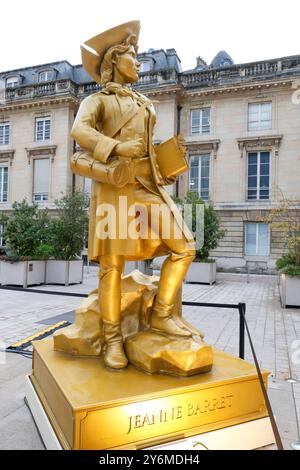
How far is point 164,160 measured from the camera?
2863 mm

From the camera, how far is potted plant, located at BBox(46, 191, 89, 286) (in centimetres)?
1394

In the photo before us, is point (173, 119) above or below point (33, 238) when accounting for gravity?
above

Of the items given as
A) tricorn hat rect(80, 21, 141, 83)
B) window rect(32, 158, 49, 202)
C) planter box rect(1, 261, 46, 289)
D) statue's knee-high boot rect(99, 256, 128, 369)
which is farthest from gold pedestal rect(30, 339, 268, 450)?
window rect(32, 158, 49, 202)

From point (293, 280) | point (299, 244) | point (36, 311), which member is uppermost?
point (299, 244)

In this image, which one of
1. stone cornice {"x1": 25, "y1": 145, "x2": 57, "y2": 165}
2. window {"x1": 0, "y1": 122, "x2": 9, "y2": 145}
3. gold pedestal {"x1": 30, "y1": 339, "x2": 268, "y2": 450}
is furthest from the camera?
window {"x1": 0, "y1": 122, "x2": 9, "y2": 145}

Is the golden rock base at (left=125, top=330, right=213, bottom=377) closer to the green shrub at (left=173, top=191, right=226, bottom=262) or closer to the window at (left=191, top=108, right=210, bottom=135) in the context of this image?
the green shrub at (left=173, top=191, right=226, bottom=262)

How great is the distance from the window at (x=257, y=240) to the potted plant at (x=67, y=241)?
35.5 ft

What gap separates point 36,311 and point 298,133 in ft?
59.3

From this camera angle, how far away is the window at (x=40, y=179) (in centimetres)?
2547

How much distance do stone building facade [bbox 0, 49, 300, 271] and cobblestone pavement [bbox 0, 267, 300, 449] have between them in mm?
8998

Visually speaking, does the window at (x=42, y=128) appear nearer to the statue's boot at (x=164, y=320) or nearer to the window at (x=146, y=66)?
the window at (x=146, y=66)

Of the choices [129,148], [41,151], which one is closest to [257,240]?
[41,151]

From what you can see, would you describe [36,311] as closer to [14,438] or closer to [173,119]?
[14,438]
